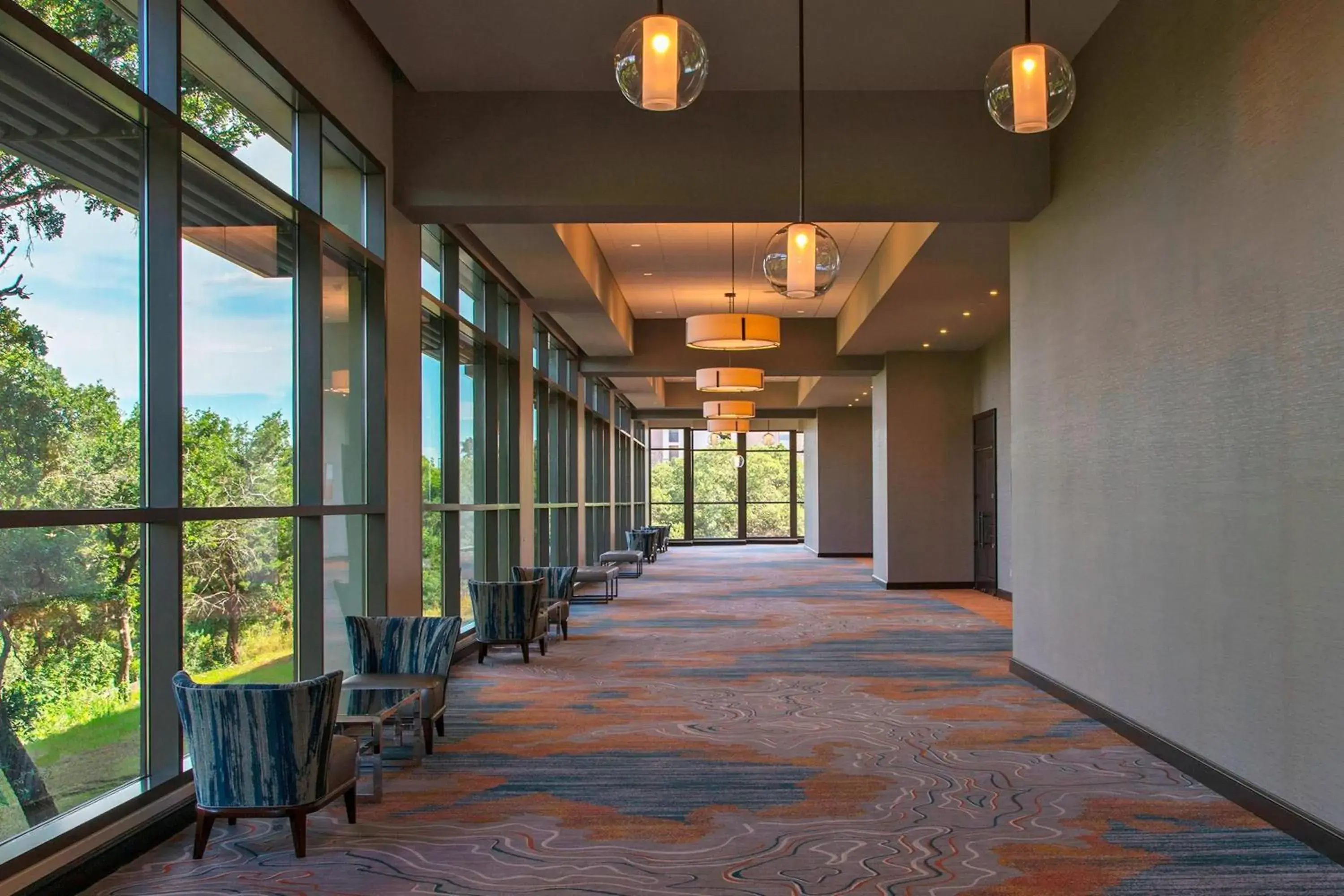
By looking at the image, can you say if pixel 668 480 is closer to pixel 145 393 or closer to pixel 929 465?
pixel 929 465

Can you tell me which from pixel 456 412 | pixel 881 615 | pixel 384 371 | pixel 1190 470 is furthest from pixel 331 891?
pixel 881 615

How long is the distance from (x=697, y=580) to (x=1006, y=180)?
476 inches

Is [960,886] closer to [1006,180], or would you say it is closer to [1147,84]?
[1147,84]

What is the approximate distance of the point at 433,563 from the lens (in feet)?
29.3

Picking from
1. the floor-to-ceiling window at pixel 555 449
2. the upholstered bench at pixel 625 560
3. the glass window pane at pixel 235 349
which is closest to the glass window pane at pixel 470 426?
the floor-to-ceiling window at pixel 555 449

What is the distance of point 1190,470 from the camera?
5.33 meters

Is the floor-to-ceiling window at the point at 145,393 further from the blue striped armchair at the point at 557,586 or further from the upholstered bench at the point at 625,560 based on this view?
the upholstered bench at the point at 625,560

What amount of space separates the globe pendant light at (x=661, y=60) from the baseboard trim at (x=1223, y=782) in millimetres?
3662

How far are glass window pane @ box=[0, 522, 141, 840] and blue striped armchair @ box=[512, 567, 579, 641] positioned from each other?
6.32 m

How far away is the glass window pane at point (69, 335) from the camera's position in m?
3.56

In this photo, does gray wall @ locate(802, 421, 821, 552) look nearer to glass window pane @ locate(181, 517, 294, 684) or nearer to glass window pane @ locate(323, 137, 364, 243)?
glass window pane @ locate(323, 137, 364, 243)

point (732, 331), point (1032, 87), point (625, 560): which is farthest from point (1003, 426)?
point (1032, 87)

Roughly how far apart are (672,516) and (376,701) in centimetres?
2864

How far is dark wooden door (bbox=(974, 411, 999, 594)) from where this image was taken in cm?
1502
